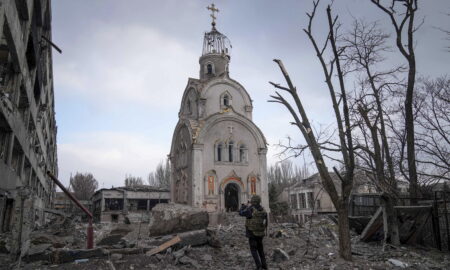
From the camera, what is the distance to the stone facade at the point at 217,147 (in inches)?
959

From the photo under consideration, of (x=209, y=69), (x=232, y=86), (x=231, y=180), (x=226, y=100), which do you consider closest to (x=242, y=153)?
(x=231, y=180)

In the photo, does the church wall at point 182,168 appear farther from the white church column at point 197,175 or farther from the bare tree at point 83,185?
the bare tree at point 83,185

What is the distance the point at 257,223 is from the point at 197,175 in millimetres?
16003

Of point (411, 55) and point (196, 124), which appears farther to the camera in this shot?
point (196, 124)

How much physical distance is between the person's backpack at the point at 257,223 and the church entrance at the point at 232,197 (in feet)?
56.9

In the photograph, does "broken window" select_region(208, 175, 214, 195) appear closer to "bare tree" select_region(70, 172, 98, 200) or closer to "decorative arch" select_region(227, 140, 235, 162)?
"decorative arch" select_region(227, 140, 235, 162)

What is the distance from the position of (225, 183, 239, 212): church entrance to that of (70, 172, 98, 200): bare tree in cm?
4817

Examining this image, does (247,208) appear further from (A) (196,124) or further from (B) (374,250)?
(A) (196,124)

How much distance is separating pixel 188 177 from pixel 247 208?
56.1 ft

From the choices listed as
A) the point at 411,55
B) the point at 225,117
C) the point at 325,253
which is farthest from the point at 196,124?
the point at 325,253

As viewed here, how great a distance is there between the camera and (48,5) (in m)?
16.4

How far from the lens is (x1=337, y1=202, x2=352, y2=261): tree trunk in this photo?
8.88 m

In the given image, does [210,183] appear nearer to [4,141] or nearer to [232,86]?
[232,86]

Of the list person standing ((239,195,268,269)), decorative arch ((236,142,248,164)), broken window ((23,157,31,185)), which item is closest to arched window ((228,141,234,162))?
decorative arch ((236,142,248,164))
